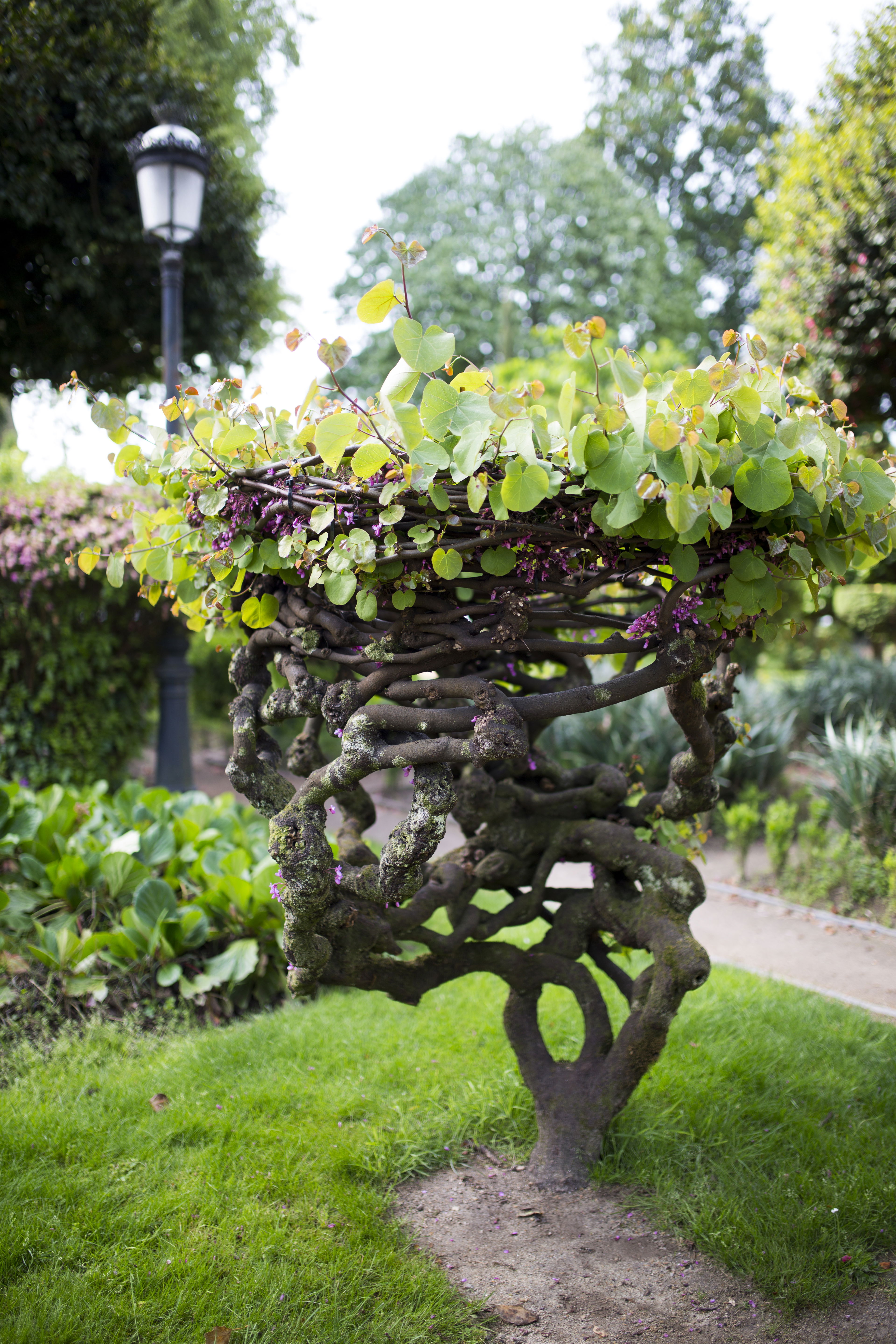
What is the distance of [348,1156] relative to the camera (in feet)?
7.90

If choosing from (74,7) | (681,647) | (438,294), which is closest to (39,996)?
(681,647)

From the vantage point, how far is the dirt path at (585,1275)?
1.86 m

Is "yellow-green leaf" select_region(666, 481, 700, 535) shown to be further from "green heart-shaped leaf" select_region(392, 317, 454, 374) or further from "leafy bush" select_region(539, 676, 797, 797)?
"leafy bush" select_region(539, 676, 797, 797)

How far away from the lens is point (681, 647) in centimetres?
175

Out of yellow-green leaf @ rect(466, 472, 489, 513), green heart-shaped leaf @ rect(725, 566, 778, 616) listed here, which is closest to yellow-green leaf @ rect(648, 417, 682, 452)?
yellow-green leaf @ rect(466, 472, 489, 513)

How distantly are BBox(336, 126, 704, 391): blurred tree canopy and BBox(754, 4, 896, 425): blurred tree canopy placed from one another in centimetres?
1527

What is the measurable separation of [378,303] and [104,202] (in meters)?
9.10

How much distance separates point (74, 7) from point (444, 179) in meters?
18.2

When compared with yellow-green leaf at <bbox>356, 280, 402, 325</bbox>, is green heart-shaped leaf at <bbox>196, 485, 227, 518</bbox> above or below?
below

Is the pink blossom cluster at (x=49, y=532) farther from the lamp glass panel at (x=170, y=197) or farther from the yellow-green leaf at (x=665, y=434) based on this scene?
the yellow-green leaf at (x=665, y=434)

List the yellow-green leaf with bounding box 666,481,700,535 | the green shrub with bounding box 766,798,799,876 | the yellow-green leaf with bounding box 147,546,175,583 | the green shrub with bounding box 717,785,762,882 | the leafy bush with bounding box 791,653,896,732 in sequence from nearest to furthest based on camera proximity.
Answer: the yellow-green leaf with bounding box 666,481,700,535 → the yellow-green leaf with bounding box 147,546,175,583 → the green shrub with bounding box 766,798,799,876 → the green shrub with bounding box 717,785,762,882 → the leafy bush with bounding box 791,653,896,732

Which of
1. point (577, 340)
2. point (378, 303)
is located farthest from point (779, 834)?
point (378, 303)

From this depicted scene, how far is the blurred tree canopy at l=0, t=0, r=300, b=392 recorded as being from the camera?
7.62m

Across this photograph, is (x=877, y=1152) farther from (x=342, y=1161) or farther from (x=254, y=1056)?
(x=254, y=1056)
